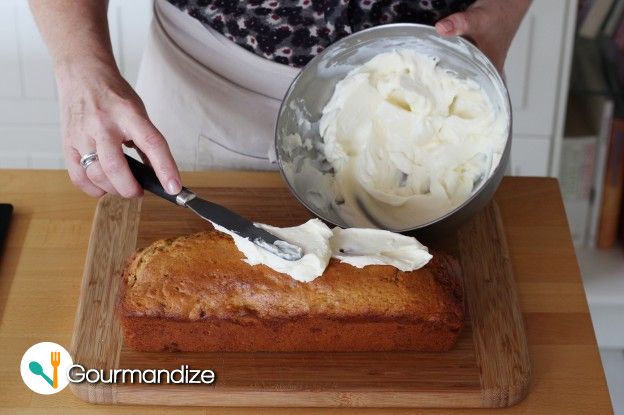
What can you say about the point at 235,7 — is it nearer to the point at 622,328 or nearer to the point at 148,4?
the point at 148,4

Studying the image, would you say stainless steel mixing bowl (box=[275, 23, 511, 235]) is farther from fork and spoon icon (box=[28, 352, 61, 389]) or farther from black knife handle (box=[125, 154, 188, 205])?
fork and spoon icon (box=[28, 352, 61, 389])

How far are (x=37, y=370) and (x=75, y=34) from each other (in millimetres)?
466

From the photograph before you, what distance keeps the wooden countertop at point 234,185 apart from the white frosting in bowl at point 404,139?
15 cm

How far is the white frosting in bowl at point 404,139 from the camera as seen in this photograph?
1295mm

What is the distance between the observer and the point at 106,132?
118cm

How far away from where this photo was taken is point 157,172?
3.81 ft

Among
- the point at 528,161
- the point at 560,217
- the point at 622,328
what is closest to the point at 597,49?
the point at 528,161

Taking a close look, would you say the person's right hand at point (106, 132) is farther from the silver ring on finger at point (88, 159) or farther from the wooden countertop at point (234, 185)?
the wooden countertop at point (234, 185)

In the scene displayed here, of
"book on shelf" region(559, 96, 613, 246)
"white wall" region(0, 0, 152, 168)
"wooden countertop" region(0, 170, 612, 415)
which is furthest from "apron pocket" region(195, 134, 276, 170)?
"book on shelf" region(559, 96, 613, 246)

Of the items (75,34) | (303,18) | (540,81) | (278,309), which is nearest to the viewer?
(278,309)

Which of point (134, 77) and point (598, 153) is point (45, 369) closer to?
point (134, 77)

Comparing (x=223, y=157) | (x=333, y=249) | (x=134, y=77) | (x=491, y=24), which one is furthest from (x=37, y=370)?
(x=134, y=77)

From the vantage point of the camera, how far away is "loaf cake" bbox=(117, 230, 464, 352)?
1140 mm

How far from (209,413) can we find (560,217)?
0.63 m
